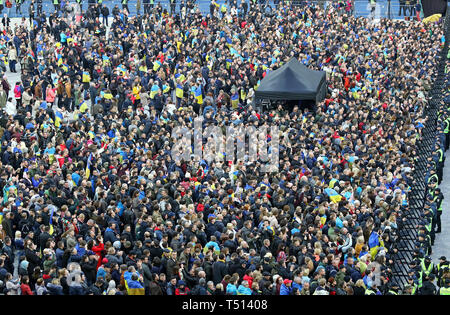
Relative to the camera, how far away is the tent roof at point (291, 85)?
26.3 m

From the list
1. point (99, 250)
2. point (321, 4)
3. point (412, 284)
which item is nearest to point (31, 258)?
point (99, 250)

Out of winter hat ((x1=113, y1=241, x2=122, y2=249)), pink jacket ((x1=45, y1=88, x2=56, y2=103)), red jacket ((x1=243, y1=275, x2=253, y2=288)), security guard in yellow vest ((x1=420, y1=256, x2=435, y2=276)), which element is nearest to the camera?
red jacket ((x1=243, y1=275, x2=253, y2=288))

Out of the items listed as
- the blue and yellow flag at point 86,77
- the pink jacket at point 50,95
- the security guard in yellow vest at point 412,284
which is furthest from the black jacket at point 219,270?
the blue and yellow flag at point 86,77

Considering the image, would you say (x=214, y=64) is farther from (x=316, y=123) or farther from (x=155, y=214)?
(x=155, y=214)

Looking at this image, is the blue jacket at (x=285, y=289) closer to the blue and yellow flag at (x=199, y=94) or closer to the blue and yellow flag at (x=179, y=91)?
the blue and yellow flag at (x=199, y=94)

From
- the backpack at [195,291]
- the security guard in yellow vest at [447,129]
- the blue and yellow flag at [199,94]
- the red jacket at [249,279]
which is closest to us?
the backpack at [195,291]

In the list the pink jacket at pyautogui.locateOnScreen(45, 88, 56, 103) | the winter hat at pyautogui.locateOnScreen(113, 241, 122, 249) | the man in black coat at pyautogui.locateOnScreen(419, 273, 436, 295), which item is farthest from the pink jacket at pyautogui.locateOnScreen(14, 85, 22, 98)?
the man in black coat at pyautogui.locateOnScreen(419, 273, 436, 295)

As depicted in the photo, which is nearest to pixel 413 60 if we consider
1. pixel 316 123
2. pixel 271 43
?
pixel 271 43

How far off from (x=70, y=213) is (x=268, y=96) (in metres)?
11.0

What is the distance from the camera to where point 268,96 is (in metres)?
26.6

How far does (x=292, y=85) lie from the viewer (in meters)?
26.6

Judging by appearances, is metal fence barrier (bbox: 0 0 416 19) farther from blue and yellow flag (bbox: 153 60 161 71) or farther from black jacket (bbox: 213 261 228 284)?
black jacket (bbox: 213 261 228 284)

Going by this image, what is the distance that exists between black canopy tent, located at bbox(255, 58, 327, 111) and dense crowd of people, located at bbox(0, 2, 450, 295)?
0.56 m

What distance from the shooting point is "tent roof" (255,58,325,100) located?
26297 millimetres
